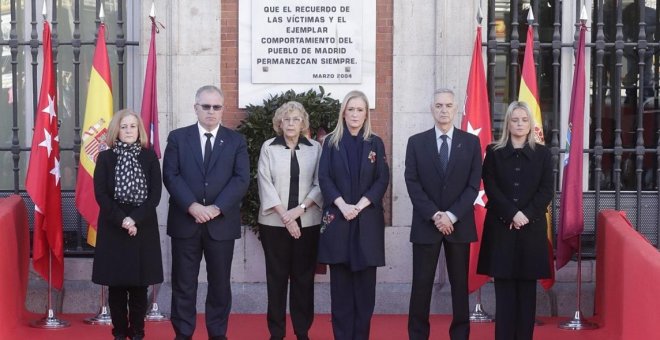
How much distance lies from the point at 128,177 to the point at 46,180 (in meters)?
1.51

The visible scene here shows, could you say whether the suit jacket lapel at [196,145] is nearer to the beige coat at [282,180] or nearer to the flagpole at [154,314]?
the beige coat at [282,180]

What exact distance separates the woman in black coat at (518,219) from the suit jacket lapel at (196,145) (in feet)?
7.00

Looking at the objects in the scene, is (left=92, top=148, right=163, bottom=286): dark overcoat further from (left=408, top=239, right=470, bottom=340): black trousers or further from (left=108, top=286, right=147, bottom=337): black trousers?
(left=408, top=239, right=470, bottom=340): black trousers

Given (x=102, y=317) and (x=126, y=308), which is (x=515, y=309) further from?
(x=102, y=317)

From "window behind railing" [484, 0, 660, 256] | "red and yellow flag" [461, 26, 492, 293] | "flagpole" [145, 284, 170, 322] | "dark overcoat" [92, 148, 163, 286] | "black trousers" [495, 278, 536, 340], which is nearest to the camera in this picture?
"dark overcoat" [92, 148, 163, 286]

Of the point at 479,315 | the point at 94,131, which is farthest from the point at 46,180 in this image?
the point at 479,315

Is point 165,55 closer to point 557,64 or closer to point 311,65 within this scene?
point 311,65

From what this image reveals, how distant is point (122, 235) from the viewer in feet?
25.7

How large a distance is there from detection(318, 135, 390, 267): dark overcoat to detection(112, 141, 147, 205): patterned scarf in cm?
131

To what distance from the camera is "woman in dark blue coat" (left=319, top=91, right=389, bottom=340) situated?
790 cm

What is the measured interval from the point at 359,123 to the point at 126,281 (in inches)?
80.4

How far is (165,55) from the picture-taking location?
972 cm

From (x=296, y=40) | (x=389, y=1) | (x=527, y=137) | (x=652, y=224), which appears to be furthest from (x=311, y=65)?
(x=652, y=224)

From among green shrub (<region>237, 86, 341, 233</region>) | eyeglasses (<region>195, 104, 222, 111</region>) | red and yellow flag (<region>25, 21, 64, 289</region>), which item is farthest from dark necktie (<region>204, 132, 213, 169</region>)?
red and yellow flag (<region>25, 21, 64, 289</region>)
